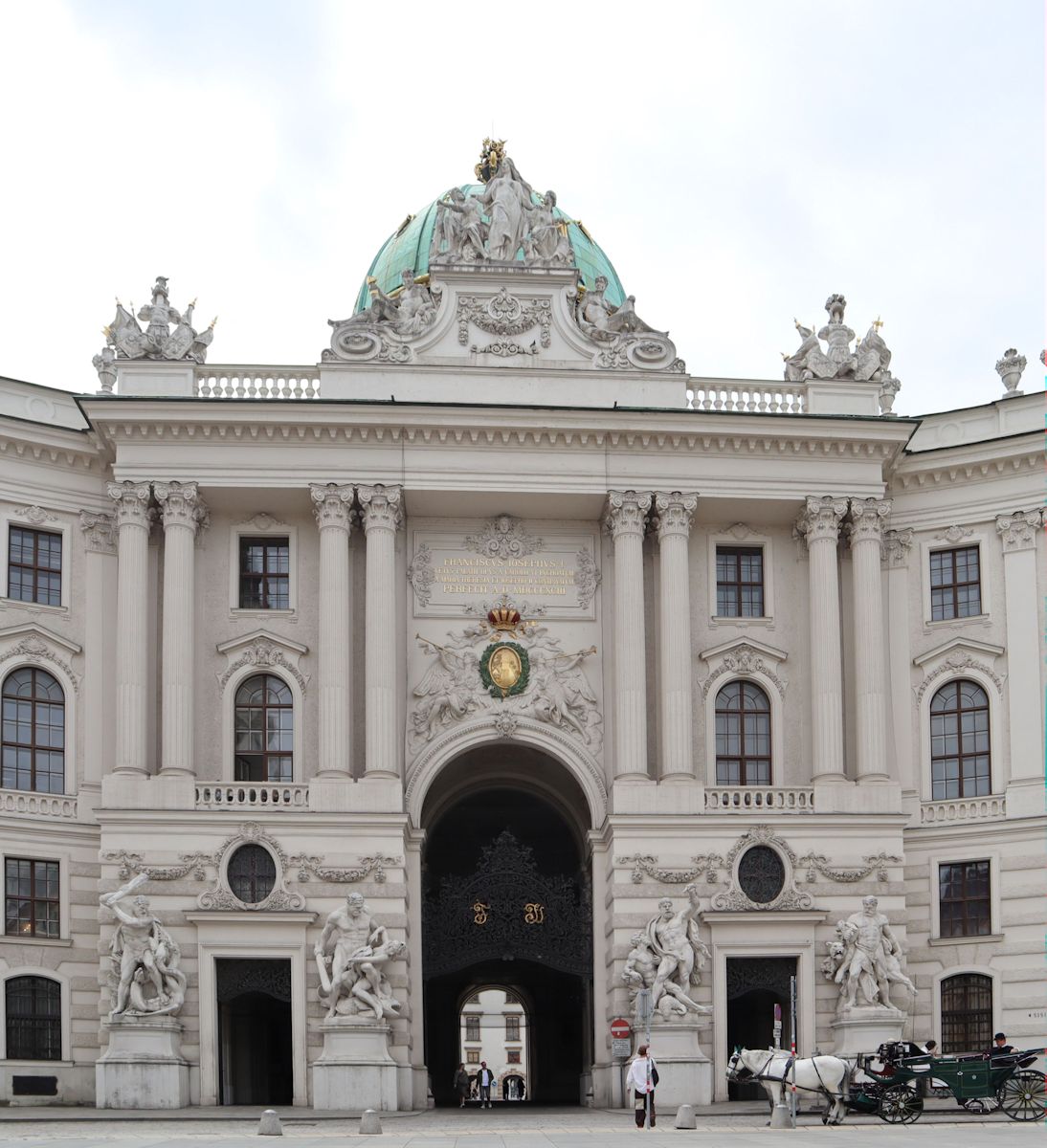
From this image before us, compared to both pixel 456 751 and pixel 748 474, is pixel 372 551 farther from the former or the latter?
pixel 748 474

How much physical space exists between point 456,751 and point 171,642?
7682mm

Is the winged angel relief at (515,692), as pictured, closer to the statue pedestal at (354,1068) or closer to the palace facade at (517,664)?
the palace facade at (517,664)

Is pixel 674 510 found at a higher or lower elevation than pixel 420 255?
lower

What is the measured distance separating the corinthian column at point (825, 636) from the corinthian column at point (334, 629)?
11795 mm

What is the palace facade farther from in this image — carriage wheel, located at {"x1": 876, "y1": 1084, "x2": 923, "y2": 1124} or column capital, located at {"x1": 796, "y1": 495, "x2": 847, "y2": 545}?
carriage wheel, located at {"x1": 876, "y1": 1084, "x2": 923, "y2": 1124}

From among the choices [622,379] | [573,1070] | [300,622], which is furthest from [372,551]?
[573,1070]

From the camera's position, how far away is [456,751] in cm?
5144

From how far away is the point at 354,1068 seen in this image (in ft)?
153

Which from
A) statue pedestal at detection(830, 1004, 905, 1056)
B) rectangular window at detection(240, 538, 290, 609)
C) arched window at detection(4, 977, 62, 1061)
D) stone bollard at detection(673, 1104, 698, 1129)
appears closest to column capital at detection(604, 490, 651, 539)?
rectangular window at detection(240, 538, 290, 609)

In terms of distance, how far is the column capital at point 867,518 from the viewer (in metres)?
52.3

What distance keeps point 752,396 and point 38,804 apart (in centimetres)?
2091

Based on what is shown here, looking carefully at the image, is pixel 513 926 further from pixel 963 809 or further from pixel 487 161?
pixel 487 161

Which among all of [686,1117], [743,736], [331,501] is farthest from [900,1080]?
[331,501]

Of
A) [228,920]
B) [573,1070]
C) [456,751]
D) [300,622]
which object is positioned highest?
[300,622]
